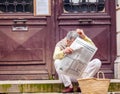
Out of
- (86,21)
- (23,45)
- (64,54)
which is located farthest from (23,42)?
(64,54)

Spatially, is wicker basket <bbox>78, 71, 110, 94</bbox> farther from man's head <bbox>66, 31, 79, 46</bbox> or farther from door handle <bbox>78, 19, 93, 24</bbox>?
door handle <bbox>78, 19, 93, 24</bbox>

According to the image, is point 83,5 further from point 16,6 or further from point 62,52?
point 62,52

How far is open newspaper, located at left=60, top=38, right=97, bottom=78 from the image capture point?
7.54 metres

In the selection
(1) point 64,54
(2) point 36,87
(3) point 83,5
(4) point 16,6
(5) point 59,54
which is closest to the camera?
(1) point 64,54

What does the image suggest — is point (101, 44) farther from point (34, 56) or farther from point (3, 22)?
point (3, 22)

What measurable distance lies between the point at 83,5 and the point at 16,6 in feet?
4.93

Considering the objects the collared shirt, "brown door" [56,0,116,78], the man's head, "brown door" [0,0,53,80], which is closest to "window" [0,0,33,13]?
"brown door" [0,0,53,80]

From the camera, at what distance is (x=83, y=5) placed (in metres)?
10.3

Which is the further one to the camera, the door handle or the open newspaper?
the door handle

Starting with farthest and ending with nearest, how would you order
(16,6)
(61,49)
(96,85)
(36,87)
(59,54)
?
(16,6) < (36,87) < (61,49) < (59,54) < (96,85)

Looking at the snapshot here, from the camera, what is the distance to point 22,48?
10.1 metres

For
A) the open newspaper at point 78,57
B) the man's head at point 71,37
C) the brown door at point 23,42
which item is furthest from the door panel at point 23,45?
the open newspaper at point 78,57

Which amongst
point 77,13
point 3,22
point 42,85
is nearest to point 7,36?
point 3,22

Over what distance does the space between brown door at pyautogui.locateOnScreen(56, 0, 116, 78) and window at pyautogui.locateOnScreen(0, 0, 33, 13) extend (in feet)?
2.13
